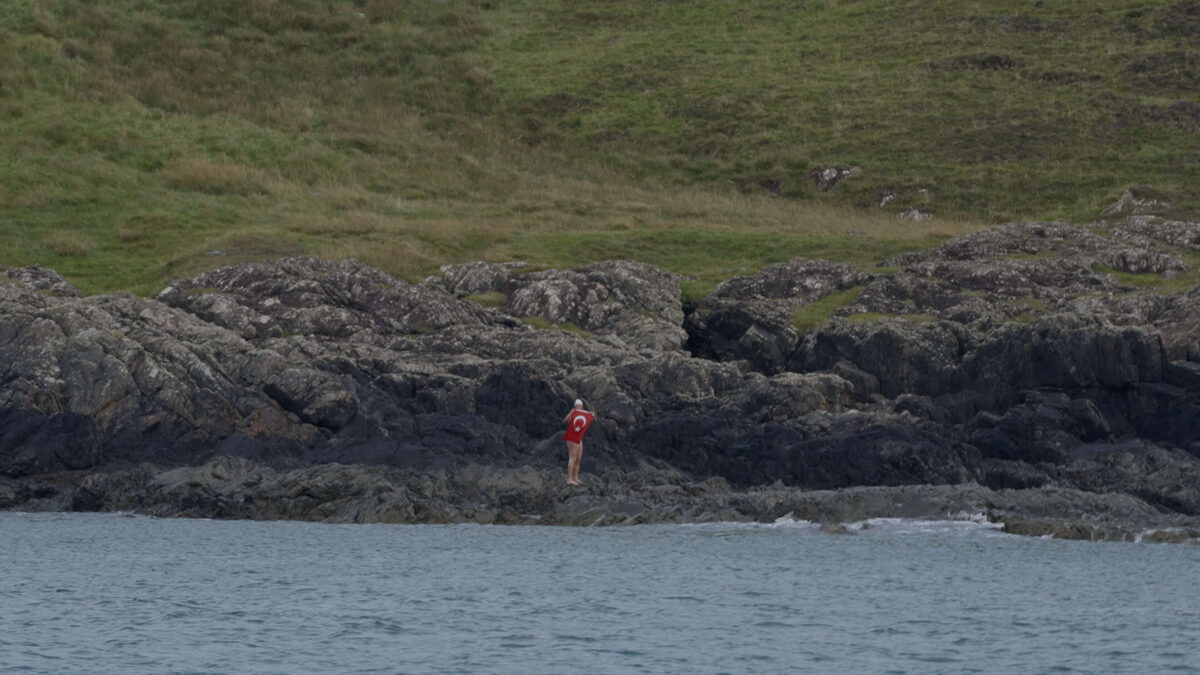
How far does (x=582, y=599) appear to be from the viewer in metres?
24.7

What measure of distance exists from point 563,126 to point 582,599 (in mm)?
51620

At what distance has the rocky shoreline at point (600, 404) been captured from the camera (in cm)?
3362

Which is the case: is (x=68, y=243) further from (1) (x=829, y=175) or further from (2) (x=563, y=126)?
(1) (x=829, y=175)

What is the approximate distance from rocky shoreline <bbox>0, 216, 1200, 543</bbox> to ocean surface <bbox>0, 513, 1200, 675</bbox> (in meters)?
1.36

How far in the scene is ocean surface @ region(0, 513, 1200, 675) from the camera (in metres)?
20.4

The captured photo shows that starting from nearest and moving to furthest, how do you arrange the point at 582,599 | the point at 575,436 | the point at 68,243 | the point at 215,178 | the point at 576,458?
the point at 582,599 < the point at 575,436 < the point at 576,458 < the point at 68,243 < the point at 215,178

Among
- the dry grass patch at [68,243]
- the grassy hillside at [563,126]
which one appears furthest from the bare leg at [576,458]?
the dry grass patch at [68,243]

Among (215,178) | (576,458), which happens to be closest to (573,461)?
(576,458)

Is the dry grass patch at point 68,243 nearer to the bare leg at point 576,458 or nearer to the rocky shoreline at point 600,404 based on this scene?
the rocky shoreline at point 600,404

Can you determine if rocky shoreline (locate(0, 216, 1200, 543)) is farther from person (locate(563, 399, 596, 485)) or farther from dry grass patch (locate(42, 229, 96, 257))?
dry grass patch (locate(42, 229, 96, 257))

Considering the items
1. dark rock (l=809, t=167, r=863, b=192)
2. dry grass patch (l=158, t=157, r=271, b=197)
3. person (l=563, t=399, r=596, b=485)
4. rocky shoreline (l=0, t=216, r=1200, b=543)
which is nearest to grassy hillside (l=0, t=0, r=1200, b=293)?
dry grass patch (l=158, t=157, r=271, b=197)

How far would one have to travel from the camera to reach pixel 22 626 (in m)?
22.1

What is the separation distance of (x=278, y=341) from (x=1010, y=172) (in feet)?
121

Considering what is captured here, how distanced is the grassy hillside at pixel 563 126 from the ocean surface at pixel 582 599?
1854 centimetres
